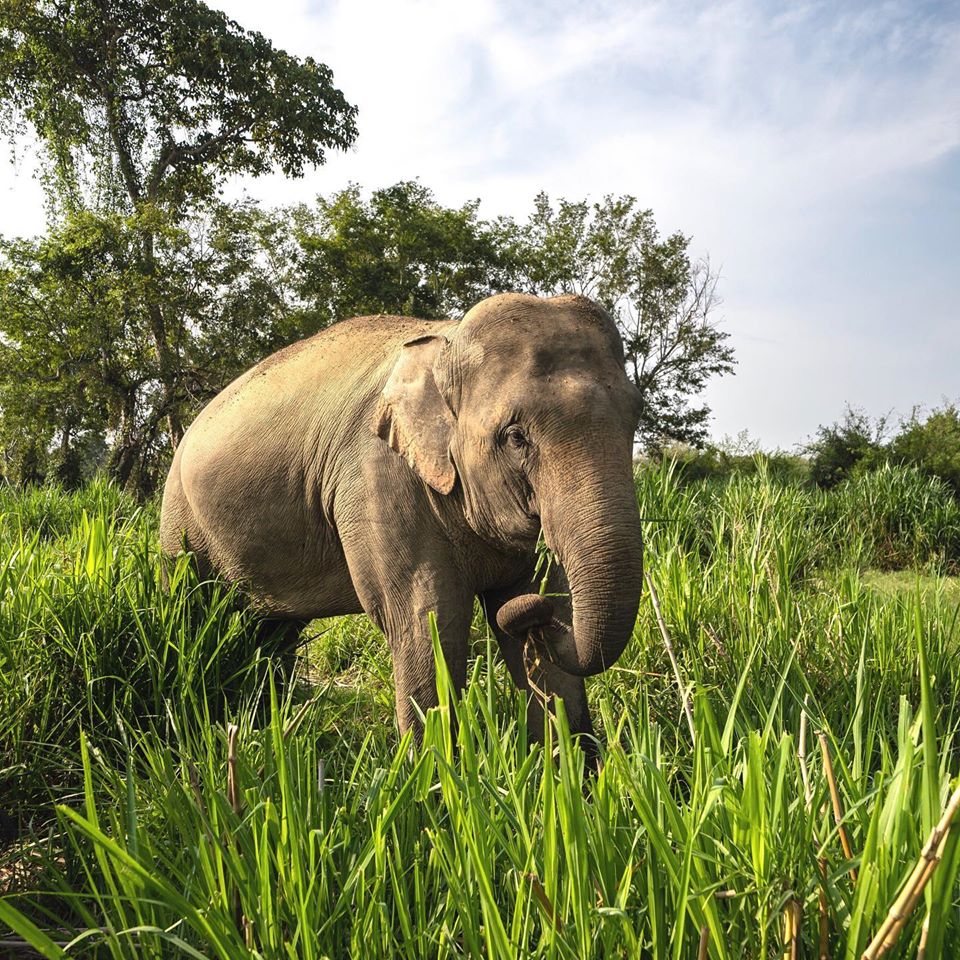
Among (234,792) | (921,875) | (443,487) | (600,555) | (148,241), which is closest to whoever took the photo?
(921,875)

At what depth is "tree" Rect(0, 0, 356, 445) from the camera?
21188 mm

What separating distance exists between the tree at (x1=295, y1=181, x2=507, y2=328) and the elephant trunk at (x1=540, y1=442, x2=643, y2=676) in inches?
888

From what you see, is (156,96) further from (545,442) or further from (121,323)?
(545,442)

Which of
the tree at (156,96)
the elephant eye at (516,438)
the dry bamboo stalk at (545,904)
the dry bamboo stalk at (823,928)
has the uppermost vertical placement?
the tree at (156,96)

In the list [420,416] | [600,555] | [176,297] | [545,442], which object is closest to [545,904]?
[600,555]

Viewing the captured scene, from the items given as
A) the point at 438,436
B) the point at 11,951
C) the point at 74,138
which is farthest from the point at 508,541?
the point at 74,138

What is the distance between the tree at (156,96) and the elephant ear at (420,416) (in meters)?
19.1

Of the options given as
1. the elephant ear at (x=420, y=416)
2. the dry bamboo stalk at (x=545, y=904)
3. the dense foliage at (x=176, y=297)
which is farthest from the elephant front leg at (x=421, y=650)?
the dense foliage at (x=176, y=297)

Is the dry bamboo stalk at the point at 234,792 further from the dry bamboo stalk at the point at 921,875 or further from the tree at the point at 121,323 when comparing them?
the tree at the point at 121,323

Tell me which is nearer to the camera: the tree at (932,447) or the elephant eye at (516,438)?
the elephant eye at (516,438)

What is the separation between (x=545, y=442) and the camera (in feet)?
8.06

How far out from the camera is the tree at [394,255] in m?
25.2

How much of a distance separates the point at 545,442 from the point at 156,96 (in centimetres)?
2352

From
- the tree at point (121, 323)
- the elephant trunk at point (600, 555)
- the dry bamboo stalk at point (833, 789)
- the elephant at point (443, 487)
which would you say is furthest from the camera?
the tree at point (121, 323)
